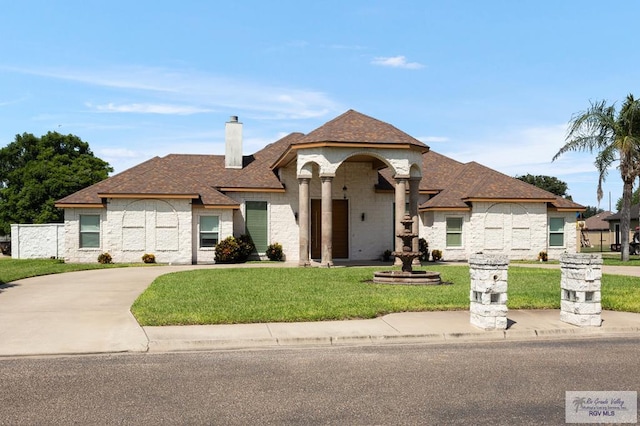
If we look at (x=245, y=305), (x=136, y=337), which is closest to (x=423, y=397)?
(x=136, y=337)

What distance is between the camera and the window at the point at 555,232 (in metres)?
33.3

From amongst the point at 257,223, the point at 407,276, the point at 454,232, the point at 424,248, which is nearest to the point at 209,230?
the point at 257,223

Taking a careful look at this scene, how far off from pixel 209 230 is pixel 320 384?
23545 millimetres

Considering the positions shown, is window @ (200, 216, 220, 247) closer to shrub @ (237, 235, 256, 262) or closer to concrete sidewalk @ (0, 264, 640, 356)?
shrub @ (237, 235, 256, 262)

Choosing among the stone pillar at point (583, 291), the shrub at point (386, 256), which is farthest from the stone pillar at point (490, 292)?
the shrub at point (386, 256)

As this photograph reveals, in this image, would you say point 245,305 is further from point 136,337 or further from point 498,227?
point 498,227

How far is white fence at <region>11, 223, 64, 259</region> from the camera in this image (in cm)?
3484

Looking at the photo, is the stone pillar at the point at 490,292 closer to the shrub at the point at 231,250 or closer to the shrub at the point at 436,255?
the shrub at the point at 231,250

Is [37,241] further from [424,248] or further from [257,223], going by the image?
[424,248]

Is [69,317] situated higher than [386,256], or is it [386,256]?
[386,256]

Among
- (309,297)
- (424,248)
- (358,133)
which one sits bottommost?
(309,297)
